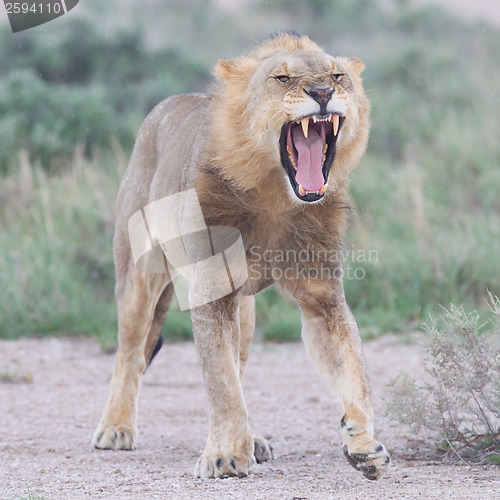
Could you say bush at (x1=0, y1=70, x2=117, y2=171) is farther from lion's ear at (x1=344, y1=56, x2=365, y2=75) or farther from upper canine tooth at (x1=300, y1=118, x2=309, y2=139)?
upper canine tooth at (x1=300, y1=118, x2=309, y2=139)

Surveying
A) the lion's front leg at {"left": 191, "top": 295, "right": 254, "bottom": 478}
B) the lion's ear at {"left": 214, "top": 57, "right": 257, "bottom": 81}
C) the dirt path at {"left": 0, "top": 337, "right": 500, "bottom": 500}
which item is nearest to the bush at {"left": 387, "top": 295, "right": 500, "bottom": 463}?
the dirt path at {"left": 0, "top": 337, "right": 500, "bottom": 500}

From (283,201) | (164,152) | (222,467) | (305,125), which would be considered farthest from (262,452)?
(164,152)

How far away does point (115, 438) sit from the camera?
5184 millimetres

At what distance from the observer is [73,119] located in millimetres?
12547

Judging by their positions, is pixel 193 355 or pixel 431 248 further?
pixel 431 248

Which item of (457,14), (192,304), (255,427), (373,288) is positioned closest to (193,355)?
(373,288)

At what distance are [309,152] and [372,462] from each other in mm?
1365

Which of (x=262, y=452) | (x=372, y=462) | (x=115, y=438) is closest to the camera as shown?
(x=372, y=462)

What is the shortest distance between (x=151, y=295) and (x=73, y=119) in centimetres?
759

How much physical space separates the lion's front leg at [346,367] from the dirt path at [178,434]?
0.15 metres

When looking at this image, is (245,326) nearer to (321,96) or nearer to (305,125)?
(305,125)

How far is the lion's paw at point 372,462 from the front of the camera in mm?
3789

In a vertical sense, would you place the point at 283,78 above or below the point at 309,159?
above

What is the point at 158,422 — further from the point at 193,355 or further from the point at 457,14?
the point at 457,14
